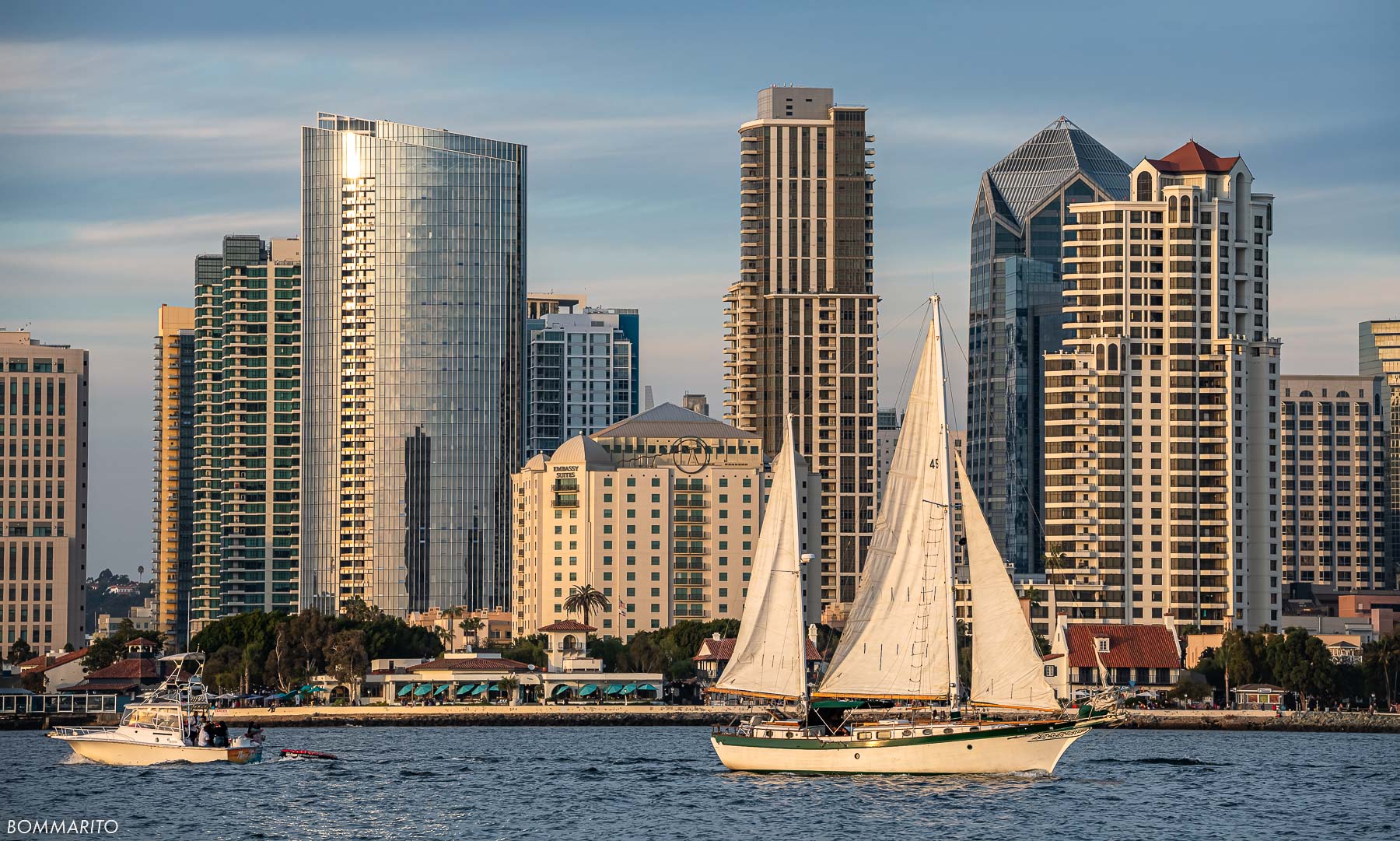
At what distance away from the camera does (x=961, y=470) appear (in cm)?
12288

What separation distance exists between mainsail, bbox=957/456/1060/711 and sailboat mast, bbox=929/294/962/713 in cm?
132

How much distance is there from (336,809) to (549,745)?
60904mm

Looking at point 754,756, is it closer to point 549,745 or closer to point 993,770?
point 993,770

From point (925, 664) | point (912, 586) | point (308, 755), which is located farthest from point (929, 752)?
point (308, 755)

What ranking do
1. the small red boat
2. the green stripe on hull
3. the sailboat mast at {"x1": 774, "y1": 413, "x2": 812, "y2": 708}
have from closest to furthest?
the green stripe on hull, the sailboat mast at {"x1": 774, "y1": 413, "x2": 812, "y2": 708}, the small red boat

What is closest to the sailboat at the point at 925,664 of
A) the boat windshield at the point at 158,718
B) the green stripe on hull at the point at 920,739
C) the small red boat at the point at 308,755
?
the green stripe on hull at the point at 920,739

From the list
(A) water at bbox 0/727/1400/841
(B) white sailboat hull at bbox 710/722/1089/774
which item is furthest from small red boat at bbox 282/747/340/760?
(B) white sailboat hull at bbox 710/722/1089/774

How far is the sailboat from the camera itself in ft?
389

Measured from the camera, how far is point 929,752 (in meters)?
118

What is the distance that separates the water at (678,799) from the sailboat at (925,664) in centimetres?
168

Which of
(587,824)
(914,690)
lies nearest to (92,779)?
(587,824)

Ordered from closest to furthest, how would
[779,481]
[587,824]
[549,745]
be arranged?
[587,824] < [779,481] < [549,745]

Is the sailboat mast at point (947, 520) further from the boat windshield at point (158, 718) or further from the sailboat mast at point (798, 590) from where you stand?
the boat windshield at point (158, 718)

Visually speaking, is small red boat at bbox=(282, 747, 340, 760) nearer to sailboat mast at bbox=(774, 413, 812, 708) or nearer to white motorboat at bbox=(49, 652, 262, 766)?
white motorboat at bbox=(49, 652, 262, 766)
